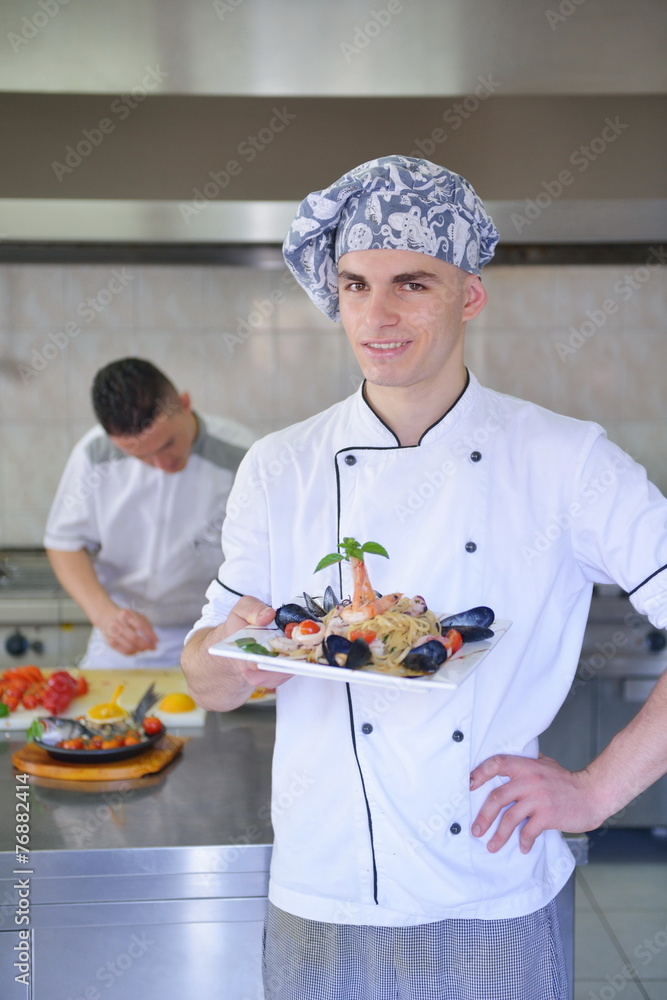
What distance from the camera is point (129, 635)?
111 inches

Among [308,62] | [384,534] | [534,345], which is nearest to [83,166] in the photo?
[308,62]

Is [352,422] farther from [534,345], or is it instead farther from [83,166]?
[534,345]

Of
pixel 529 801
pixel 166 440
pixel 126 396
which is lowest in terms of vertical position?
pixel 529 801

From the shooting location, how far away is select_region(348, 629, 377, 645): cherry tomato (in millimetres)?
1203

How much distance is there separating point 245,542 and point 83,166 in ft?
4.47

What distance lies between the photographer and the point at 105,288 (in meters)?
4.09

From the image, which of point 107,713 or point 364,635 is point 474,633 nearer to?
point 364,635

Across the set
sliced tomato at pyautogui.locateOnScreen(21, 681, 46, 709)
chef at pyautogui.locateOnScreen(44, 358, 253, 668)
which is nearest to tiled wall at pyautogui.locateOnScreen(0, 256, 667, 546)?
chef at pyautogui.locateOnScreen(44, 358, 253, 668)
